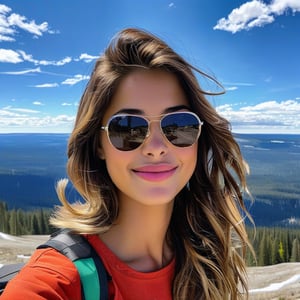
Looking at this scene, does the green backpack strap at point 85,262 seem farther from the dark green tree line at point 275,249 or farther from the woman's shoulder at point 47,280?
the dark green tree line at point 275,249

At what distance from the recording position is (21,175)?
185 m

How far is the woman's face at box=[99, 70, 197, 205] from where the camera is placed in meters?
1.76

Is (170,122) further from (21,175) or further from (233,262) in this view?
(21,175)

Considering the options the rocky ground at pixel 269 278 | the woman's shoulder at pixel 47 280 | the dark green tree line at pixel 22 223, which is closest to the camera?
the woman's shoulder at pixel 47 280

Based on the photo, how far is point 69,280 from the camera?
4.33ft

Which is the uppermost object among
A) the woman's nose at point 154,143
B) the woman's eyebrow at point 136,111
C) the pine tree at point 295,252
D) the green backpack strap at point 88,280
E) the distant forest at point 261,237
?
the woman's eyebrow at point 136,111

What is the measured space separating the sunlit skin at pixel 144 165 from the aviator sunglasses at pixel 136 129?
2 cm

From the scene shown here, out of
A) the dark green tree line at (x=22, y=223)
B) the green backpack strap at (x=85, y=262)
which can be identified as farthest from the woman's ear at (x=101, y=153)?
the dark green tree line at (x=22, y=223)

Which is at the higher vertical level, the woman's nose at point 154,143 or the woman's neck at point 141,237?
the woman's nose at point 154,143

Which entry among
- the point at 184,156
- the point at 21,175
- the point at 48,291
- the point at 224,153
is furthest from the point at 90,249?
the point at 21,175

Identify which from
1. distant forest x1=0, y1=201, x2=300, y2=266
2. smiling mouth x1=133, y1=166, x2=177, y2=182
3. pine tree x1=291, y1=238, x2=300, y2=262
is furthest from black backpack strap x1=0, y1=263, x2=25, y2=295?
pine tree x1=291, y1=238, x2=300, y2=262

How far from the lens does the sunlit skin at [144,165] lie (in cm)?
176

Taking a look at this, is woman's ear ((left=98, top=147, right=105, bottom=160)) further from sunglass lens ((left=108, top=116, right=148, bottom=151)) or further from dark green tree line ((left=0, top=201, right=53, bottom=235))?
dark green tree line ((left=0, top=201, right=53, bottom=235))

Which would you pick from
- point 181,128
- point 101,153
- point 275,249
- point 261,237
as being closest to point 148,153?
point 181,128
